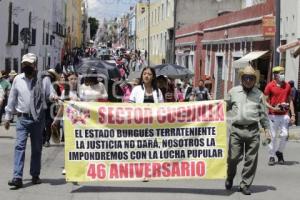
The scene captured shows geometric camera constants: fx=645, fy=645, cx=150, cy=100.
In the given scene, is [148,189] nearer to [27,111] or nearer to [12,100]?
[27,111]

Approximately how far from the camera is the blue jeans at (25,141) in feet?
28.2

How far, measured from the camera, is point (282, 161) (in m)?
11.6

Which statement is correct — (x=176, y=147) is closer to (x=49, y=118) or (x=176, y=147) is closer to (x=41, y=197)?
(x=41, y=197)

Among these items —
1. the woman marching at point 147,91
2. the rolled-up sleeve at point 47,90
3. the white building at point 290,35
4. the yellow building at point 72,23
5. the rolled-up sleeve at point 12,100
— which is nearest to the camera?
the rolled-up sleeve at point 12,100

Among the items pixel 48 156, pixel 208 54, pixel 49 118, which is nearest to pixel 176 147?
pixel 48 156

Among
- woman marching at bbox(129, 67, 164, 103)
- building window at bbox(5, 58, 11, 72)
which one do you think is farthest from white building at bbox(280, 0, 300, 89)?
woman marching at bbox(129, 67, 164, 103)

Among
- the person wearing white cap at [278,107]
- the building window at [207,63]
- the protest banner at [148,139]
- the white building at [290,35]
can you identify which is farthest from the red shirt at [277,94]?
the building window at [207,63]

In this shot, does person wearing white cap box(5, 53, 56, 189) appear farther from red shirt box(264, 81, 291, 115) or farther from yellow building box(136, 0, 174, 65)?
yellow building box(136, 0, 174, 65)

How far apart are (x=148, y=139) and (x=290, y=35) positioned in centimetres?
1425

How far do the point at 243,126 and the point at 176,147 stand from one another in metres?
0.94

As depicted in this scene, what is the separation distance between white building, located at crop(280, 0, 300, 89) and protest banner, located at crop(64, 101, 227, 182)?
1213 centimetres

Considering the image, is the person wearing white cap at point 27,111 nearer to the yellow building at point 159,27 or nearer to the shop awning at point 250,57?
the shop awning at point 250,57

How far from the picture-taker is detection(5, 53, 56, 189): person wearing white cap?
8633 mm

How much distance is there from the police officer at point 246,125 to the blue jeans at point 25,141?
262 cm
